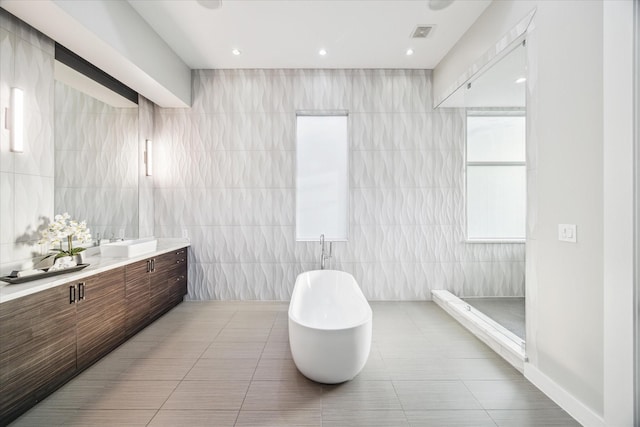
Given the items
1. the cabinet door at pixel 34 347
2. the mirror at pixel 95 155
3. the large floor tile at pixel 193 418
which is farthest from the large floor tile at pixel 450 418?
the mirror at pixel 95 155

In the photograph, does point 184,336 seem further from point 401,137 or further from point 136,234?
point 401,137

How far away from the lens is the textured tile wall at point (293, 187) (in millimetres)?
4254

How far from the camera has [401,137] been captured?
428 centimetres

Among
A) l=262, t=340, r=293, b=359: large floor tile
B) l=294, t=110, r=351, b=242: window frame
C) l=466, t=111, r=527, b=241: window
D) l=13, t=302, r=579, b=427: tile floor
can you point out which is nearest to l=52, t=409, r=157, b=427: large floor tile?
l=13, t=302, r=579, b=427: tile floor

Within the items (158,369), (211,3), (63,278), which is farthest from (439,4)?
(158,369)

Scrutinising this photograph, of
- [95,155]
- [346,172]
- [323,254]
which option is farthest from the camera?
[346,172]

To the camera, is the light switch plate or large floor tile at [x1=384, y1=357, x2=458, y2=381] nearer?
the light switch plate

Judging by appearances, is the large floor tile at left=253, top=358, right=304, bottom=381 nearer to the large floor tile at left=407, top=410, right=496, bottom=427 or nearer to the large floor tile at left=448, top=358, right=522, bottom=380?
the large floor tile at left=407, top=410, right=496, bottom=427

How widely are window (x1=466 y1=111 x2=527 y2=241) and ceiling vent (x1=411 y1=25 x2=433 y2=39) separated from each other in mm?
1555

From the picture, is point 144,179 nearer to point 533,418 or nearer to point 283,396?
point 283,396

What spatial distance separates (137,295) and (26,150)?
1.62 metres

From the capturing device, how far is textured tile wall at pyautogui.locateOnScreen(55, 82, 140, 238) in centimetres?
283

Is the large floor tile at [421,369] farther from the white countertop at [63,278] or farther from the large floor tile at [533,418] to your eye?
the white countertop at [63,278]

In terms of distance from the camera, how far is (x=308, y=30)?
10.8ft
